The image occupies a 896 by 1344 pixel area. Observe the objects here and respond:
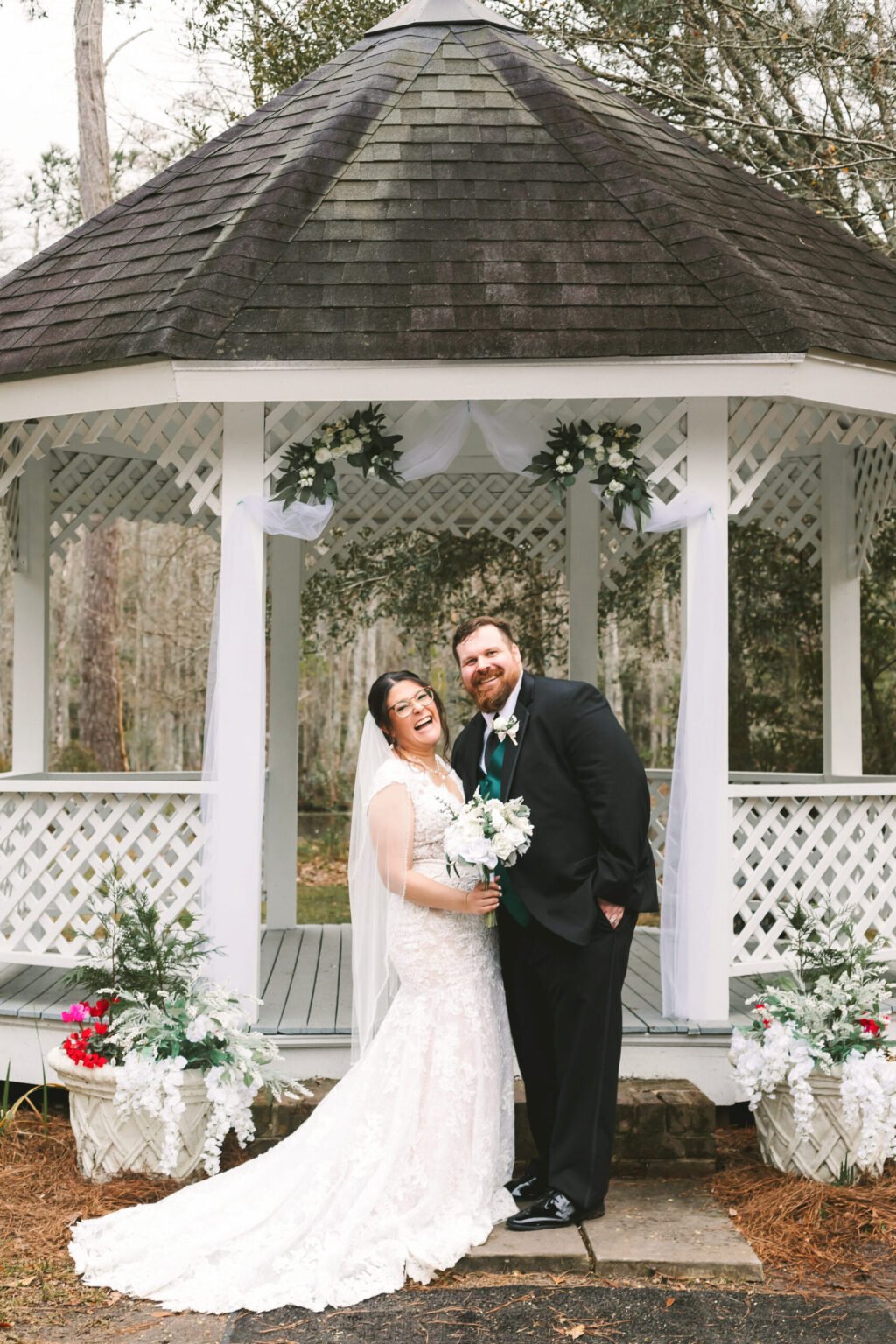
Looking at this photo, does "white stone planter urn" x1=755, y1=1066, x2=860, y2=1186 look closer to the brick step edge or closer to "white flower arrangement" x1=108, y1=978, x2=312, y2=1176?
the brick step edge

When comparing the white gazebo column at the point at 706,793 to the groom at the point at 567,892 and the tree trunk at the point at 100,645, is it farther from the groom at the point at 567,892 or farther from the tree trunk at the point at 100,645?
the tree trunk at the point at 100,645

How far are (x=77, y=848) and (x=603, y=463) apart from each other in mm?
2981

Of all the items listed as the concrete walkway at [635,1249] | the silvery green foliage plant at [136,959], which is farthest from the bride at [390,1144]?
the silvery green foliage plant at [136,959]

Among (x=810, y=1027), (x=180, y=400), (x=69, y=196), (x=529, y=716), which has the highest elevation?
(x=69, y=196)

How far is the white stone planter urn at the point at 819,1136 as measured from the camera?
4.93 metres

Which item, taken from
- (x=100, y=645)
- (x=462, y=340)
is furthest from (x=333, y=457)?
(x=100, y=645)

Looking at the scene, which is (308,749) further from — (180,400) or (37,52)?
(180,400)

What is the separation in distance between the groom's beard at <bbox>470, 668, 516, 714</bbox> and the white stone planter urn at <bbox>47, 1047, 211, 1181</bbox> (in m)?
1.79

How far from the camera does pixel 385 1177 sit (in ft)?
14.2

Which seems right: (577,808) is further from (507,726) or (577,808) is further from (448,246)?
(448,246)

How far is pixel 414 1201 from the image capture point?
435cm

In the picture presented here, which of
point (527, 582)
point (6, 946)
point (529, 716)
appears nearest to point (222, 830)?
point (6, 946)

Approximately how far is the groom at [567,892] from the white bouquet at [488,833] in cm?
27

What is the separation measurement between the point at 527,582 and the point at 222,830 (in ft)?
40.0
